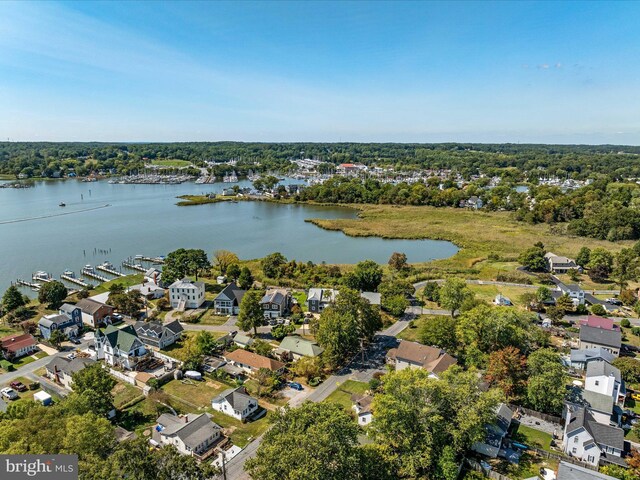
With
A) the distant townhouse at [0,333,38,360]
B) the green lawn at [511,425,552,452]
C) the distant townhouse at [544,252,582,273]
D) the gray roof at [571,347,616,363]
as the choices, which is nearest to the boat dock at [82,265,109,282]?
the distant townhouse at [0,333,38,360]

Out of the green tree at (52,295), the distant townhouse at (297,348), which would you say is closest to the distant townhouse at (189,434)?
the distant townhouse at (297,348)

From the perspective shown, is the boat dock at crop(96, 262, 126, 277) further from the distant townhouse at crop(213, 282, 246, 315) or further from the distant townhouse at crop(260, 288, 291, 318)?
the distant townhouse at crop(260, 288, 291, 318)

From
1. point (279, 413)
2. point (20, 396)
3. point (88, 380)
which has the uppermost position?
point (279, 413)

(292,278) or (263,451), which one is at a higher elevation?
(263,451)

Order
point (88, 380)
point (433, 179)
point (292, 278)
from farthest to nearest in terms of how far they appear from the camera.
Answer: point (433, 179)
point (292, 278)
point (88, 380)

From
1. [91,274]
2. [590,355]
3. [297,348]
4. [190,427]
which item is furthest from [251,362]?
[91,274]

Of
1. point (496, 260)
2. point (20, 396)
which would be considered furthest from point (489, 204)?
point (20, 396)

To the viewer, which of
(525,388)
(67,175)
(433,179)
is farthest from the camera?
(67,175)

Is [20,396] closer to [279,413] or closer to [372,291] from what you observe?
[279,413]
